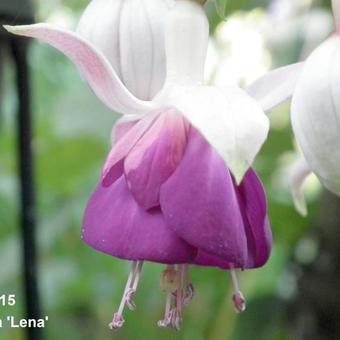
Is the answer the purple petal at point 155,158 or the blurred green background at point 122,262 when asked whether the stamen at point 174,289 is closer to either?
the purple petal at point 155,158

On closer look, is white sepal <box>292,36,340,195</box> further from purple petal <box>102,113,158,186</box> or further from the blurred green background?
the blurred green background

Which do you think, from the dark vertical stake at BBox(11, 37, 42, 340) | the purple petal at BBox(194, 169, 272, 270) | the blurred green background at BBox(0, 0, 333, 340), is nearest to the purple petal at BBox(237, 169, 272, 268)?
the purple petal at BBox(194, 169, 272, 270)

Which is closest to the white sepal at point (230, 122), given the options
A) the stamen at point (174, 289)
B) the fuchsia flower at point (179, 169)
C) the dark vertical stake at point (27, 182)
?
the fuchsia flower at point (179, 169)

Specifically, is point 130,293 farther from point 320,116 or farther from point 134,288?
point 320,116

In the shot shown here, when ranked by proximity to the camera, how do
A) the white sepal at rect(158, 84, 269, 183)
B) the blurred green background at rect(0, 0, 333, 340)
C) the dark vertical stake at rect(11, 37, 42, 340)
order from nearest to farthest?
the white sepal at rect(158, 84, 269, 183), the dark vertical stake at rect(11, 37, 42, 340), the blurred green background at rect(0, 0, 333, 340)

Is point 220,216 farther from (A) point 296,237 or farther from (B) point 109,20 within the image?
(A) point 296,237

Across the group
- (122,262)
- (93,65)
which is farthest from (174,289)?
(122,262)

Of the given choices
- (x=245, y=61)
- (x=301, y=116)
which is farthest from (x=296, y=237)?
(x=301, y=116)

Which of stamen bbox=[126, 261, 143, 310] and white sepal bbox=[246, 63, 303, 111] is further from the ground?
white sepal bbox=[246, 63, 303, 111]
